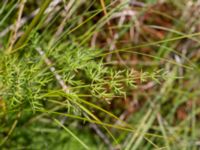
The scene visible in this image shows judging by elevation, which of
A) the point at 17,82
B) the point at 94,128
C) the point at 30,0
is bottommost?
the point at 94,128

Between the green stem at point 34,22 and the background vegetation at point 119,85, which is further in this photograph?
the background vegetation at point 119,85

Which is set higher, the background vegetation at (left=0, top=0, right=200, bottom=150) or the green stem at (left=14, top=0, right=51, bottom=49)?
the green stem at (left=14, top=0, right=51, bottom=49)

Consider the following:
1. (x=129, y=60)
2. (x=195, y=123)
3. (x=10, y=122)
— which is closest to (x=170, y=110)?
(x=195, y=123)

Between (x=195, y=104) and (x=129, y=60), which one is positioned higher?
(x=129, y=60)

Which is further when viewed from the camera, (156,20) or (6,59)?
(156,20)

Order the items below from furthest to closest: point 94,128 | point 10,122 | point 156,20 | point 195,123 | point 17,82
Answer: point 156,20 → point 195,123 → point 94,128 → point 10,122 → point 17,82

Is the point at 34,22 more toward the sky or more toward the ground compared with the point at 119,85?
more toward the sky

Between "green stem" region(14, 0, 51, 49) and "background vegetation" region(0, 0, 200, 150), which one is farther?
"background vegetation" region(0, 0, 200, 150)

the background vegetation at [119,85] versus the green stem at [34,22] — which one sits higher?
the green stem at [34,22]

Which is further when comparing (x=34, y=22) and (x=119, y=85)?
(x=119, y=85)

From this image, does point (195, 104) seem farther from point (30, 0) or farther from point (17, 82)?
point (17, 82)

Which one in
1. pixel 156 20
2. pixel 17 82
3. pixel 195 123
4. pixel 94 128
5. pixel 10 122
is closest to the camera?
pixel 17 82
